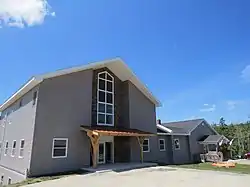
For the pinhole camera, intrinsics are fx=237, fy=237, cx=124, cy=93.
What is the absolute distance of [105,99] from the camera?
65.2 ft

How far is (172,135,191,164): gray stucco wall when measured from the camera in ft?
83.3

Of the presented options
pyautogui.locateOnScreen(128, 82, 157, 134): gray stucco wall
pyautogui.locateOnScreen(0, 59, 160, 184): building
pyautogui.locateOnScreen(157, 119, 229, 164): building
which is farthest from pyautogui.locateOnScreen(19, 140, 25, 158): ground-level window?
pyautogui.locateOnScreen(157, 119, 229, 164): building

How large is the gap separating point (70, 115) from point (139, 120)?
714 centimetres

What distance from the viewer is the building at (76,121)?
1484 centimetres

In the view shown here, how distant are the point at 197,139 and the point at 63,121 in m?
18.6

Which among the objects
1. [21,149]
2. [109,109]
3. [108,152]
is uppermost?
[109,109]

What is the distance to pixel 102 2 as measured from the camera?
41.0 feet

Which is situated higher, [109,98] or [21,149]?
[109,98]

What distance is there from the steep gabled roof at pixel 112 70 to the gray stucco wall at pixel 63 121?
44cm

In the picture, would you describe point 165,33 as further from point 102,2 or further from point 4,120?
point 4,120

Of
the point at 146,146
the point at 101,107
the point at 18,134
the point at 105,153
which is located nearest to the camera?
the point at 18,134

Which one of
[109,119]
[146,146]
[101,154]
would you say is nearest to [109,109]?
[109,119]

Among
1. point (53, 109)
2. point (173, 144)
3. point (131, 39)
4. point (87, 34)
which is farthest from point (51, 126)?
point (173, 144)

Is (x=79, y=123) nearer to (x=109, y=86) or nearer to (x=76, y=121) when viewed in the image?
(x=76, y=121)
